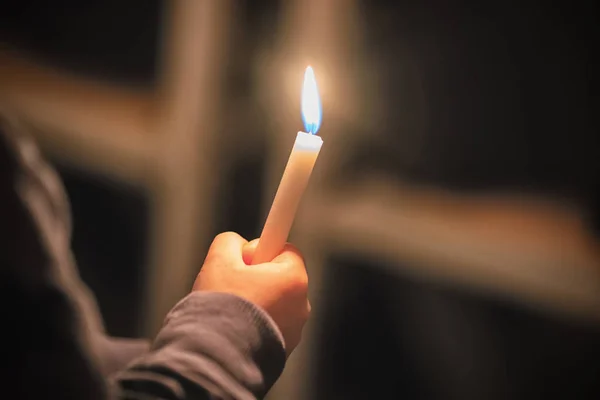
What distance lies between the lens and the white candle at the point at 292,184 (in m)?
0.38

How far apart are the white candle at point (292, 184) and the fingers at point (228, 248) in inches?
0.6

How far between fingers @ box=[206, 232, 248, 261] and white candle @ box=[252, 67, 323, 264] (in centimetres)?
2

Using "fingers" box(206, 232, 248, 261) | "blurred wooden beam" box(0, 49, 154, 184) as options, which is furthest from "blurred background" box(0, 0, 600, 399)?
"fingers" box(206, 232, 248, 261)

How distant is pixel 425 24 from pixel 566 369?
14.3 inches

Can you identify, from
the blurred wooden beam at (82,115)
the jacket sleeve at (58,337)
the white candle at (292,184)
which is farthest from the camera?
the blurred wooden beam at (82,115)

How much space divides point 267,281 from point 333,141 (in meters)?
0.21

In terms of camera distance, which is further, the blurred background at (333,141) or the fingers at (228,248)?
the blurred background at (333,141)

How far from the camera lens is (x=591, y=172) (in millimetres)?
538

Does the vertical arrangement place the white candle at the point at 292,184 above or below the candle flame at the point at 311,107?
below

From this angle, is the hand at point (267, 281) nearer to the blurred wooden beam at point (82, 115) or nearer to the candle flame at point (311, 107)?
the candle flame at point (311, 107)

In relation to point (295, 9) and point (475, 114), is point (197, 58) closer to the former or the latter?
point (295, 9)

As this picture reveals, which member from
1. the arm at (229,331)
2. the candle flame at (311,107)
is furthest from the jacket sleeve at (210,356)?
the candle flame at (311,107)

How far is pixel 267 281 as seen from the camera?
0.39m

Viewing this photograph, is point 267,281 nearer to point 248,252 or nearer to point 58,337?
point 248,252
